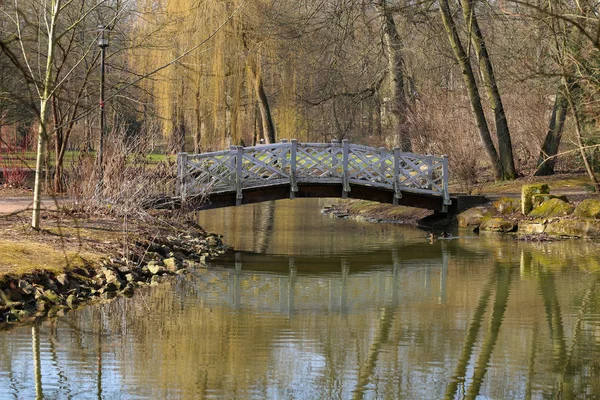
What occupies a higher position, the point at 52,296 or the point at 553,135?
the point at 553,135

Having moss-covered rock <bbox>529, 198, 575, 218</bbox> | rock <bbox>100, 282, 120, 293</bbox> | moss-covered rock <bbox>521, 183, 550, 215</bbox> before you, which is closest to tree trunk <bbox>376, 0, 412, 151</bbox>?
moss-covered rock <bbox>521, 183, 550, 215</bbox>

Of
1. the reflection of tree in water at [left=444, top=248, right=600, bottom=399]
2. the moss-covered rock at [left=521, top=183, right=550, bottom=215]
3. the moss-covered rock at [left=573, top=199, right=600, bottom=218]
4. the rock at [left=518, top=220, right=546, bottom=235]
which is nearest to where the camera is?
the reflection of tree in water at [left=444, top=248, right=600, bottom=399]

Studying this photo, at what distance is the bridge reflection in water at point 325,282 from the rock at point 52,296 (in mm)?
1846

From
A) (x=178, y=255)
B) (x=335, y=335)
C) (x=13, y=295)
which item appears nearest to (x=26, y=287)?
(x=13, y=295)

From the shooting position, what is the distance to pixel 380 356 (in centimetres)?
851

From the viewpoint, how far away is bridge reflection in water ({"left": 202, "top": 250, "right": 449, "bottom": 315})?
11445 mm

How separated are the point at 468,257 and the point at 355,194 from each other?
12.8ft

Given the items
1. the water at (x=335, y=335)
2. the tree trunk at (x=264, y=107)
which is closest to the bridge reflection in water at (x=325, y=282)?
the water at (x=335, y=335)

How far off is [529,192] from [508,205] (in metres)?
0.66

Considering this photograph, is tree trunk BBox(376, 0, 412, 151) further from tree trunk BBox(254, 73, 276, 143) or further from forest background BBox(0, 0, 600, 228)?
tree trunk BBox(254, 73, 276, 143)

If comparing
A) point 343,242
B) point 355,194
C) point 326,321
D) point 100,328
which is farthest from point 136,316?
point 355,194

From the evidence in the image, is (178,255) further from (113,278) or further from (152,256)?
(113,278)

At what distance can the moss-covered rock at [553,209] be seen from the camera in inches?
726

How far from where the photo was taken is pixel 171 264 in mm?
13500
